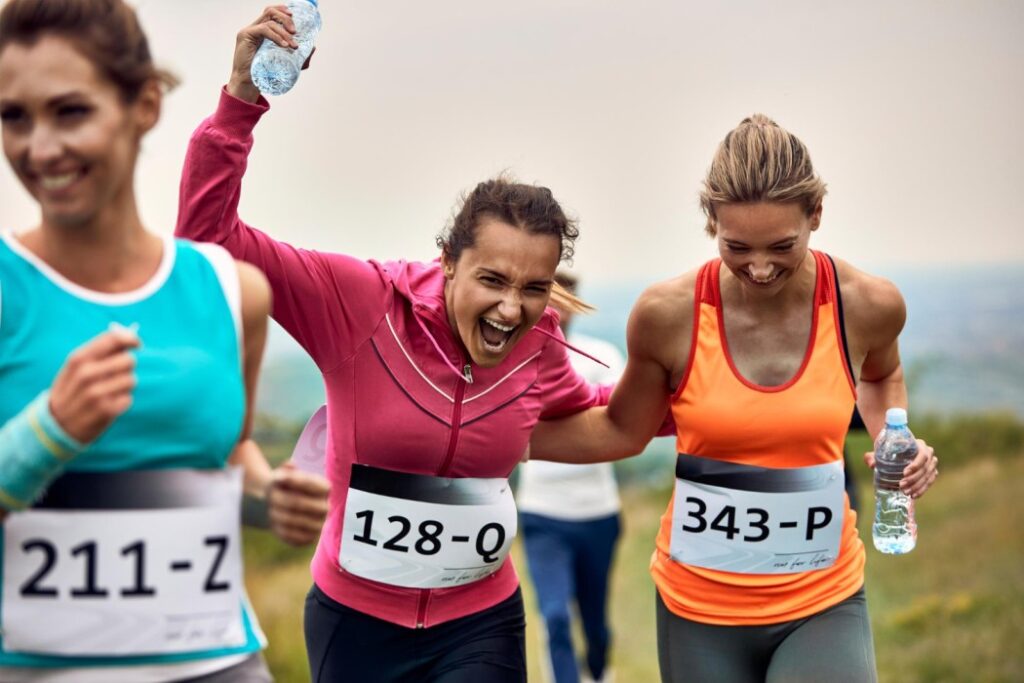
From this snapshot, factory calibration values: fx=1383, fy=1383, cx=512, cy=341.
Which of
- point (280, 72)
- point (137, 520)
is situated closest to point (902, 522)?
point (280, 72)

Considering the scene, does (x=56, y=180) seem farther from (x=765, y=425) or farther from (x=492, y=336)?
(x=765, y=425)

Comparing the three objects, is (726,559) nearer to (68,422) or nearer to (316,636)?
(316,636)

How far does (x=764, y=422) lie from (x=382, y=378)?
0.98 metres

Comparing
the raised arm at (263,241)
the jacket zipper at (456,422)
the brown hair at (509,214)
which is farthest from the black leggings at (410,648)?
the brown hair at (509,214)

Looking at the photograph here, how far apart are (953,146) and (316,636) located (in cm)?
746

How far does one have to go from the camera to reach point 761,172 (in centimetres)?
345

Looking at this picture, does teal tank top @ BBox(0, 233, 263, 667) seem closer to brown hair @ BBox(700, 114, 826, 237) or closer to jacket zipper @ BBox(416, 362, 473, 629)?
jacket zipper @ BBox(416, 362, 473, 629)

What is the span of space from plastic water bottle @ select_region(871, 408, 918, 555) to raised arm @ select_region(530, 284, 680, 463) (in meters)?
0.59

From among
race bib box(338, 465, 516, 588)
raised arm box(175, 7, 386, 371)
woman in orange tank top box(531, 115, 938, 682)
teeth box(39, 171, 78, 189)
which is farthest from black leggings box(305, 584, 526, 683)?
teeth box(39, 171, 78, 189)

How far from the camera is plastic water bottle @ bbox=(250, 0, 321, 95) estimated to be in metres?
3.22

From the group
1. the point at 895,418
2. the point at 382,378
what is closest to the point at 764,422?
the point at 895,418

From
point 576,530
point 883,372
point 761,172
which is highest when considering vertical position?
point 761,172

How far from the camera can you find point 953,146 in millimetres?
9719

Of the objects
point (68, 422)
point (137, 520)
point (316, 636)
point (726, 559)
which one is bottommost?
point (316, 636)
